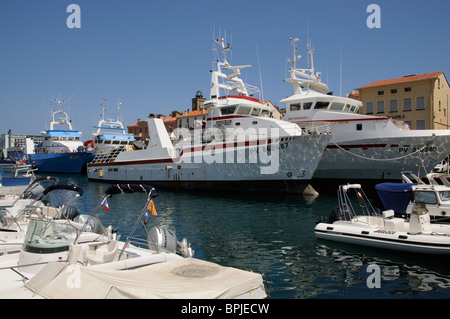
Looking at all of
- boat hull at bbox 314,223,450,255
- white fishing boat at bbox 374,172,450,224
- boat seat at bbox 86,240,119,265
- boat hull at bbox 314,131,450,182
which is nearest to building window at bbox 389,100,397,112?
boat hull at bbox 314,131,450,182

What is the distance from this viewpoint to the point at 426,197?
13.5 metres

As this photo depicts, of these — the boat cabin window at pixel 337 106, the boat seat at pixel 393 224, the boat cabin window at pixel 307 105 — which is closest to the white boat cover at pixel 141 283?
the boat seat at pixel 393 224

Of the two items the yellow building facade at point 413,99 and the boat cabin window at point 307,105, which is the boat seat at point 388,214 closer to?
the boat cabin window at point 307,105

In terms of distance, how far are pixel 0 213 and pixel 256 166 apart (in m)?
16.4

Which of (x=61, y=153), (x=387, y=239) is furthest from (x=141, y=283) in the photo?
(x=61, y=153)

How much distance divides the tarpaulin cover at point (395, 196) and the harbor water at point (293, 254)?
3238 mm

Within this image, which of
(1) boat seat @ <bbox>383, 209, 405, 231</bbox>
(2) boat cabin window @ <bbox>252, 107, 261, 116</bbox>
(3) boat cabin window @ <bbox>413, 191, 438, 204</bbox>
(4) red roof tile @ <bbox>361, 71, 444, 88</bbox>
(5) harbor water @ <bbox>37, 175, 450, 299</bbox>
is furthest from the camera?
(4) red roof tile @ <bbox>361, 71, 444, 88</bbox>

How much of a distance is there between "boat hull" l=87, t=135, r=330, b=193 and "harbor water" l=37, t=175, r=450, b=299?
12.6 ft

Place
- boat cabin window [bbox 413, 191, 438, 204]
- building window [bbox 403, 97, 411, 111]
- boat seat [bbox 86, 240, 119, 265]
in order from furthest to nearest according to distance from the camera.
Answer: building window [bbox 403, 97, 411, 111]
boat cabin window [bbox 413, 191, 438, 204]
boat seat [bbox 86, 240, 119, 265]

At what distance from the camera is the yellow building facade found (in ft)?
124

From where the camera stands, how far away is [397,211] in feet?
45.8

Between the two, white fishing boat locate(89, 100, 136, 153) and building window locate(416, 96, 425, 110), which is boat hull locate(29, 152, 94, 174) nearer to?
white fishing boat locate(89, 100, 136, 153)

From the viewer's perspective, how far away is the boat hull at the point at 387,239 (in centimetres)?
1055
